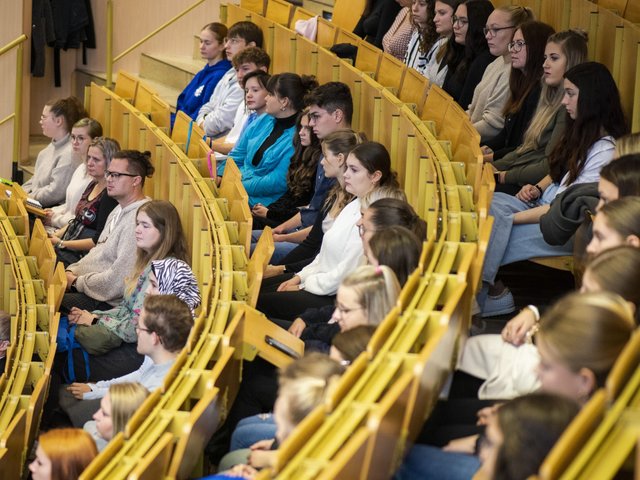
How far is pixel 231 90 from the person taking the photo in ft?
8.73

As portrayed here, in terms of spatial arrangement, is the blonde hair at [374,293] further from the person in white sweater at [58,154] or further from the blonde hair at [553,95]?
the person in white sweater at [58,154]

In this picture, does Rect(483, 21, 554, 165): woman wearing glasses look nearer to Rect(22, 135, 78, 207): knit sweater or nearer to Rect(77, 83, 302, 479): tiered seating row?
Rect(77, 83, 302, 479): tiered seating row

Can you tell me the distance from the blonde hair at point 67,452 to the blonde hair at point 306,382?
0.29 m

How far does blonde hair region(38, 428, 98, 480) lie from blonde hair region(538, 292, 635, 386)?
21.7 inches

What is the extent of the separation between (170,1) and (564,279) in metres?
2.46

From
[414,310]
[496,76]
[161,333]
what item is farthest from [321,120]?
[414,310]

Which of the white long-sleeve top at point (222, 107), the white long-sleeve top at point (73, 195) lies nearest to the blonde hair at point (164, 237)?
the white long-sleeve top at point (73, 195)

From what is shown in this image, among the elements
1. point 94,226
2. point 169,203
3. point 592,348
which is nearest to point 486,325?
point 592,348

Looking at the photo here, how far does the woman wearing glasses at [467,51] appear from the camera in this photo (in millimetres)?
2209

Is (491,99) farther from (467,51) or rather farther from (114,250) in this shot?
(114,250)

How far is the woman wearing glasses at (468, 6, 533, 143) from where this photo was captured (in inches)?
81.0

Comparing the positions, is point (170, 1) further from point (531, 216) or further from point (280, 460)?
point (280, 460)

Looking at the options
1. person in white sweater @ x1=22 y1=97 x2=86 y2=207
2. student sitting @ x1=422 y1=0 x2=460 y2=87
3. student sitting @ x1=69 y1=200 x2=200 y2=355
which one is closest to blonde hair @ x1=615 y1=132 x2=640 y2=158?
student sitting @ x1=69 y1=200 x2=200 y2=355

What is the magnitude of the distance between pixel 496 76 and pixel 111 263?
81 cm
